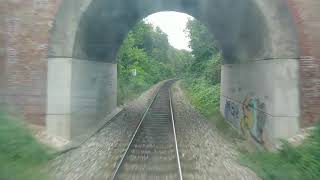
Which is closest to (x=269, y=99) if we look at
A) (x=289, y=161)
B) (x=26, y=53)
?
(x=289, y=161)

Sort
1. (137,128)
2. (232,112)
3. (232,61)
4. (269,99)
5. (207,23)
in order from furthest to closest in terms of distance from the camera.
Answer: (207,23) < (232,61) < (232,112) < (137,128) < (269,99)

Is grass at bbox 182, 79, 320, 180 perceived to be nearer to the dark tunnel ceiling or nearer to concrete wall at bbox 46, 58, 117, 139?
the dark tunnel ceiling

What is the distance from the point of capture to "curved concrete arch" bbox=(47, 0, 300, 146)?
1140 cm

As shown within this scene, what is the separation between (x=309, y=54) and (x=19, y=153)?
7.52m

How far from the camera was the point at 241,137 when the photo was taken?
51.6 feet

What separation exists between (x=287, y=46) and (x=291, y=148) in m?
2.84

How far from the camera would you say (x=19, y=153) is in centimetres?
920

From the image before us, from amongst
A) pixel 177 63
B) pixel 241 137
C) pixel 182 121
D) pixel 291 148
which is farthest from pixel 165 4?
pixel 177 63

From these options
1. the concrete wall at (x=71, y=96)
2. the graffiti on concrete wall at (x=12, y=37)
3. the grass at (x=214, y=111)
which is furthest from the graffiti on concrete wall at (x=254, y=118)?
the graffiti on concrete wall at (x=12, y=37)

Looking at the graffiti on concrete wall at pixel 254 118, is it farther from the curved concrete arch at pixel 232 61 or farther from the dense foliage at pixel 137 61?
the dense foliage at pixel 137 61

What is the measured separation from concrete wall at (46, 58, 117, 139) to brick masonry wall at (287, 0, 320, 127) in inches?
250

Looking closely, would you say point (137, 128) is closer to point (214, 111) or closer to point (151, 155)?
point (151, 155)

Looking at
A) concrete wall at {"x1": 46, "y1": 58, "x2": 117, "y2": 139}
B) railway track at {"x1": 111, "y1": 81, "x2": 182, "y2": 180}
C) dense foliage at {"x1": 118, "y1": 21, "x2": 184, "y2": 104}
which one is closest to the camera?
railway track at {"x1": 111, "y1": 81, "x2": 182, "y2": 180}

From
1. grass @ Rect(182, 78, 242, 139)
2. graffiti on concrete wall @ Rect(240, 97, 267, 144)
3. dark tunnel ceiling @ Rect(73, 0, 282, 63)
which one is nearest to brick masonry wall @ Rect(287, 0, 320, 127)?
dark tunnel ceiling @ Rect(73, 0, 282, 63)
